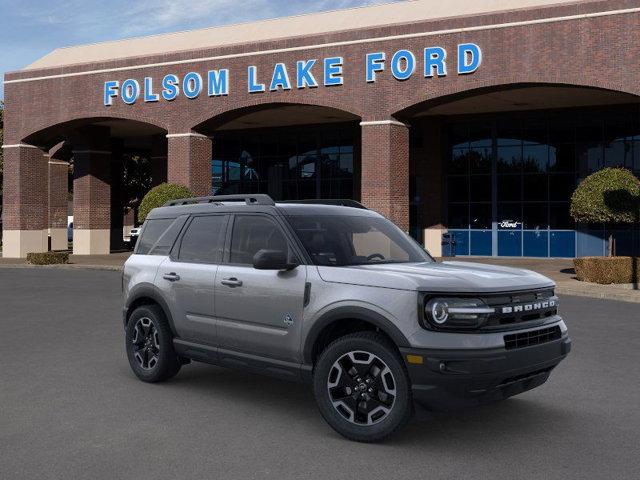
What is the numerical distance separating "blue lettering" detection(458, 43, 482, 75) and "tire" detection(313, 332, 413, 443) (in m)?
21.7

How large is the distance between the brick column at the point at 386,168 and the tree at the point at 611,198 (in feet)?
23.1

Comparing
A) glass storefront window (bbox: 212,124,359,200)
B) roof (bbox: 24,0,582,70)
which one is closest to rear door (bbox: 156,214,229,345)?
roof (bbox: 24,0,582,70)

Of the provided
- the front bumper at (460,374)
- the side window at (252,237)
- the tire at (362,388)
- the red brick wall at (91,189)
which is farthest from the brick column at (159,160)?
the front bumper at (460,374)

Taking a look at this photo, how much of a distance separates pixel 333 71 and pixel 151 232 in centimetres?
2116

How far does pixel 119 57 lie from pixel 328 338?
1306 inches

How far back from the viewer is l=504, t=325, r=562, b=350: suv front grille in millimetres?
5588

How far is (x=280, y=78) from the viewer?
96.8 feet

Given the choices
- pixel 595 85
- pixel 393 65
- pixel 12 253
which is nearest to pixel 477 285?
pixel 595 85

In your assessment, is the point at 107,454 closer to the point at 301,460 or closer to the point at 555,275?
the point at 301,460

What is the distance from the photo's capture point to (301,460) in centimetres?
528

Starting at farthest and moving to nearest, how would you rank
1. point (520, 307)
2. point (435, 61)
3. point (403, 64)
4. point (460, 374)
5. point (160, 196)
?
point (160, 196), point (403, 64), point (435, 61), point (520, 307), point (460, 374)

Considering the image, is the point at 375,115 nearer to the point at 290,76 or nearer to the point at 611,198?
the point at 290,76

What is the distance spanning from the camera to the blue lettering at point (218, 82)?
3078 centimetres

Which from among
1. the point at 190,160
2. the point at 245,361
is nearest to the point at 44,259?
the point at 190,160
